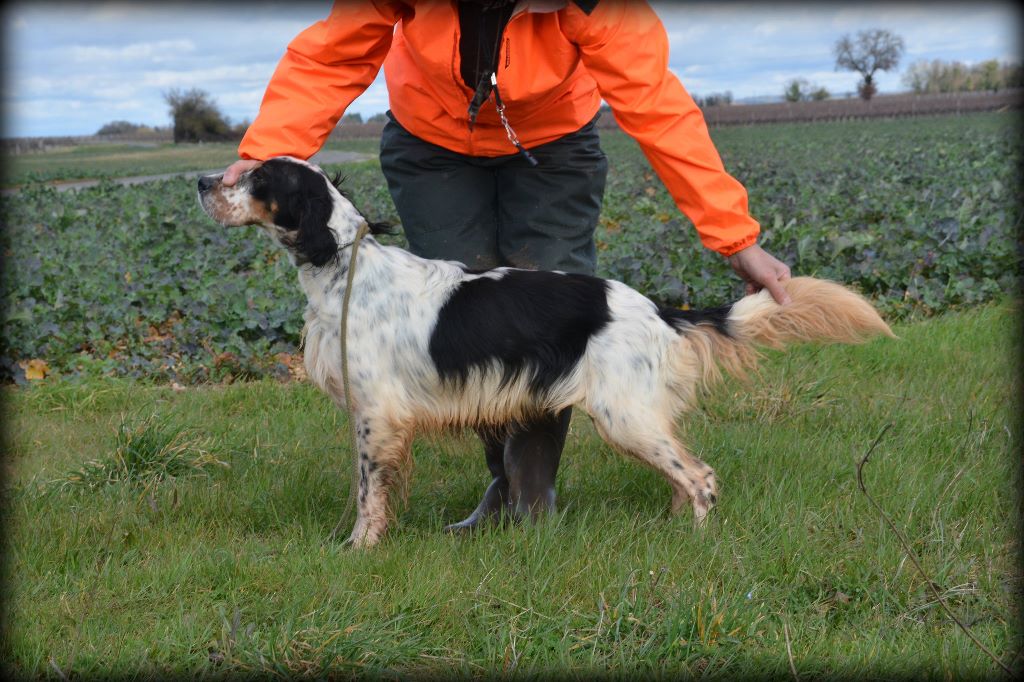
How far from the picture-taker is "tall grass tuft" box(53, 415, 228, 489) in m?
4.37

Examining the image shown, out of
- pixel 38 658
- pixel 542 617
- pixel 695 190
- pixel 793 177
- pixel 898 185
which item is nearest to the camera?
pixel 38 658

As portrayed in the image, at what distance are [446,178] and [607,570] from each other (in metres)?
1.86

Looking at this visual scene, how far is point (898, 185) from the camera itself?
13773 mm

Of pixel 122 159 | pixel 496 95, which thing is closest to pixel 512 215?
pixel 496 95

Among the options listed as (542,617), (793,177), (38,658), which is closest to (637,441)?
(542,617)

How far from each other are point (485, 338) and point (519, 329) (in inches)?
5.6

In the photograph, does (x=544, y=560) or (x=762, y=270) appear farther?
(x=762, y=270)

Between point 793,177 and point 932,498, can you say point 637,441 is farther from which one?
point 793,177

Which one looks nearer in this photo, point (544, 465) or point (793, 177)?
point (544, 465)

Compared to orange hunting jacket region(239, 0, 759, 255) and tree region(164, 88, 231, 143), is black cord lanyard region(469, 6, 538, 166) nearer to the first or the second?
orange hunting jacket region(239, 0, 759, 255)

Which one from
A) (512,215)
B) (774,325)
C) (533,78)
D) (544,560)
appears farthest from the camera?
(512,215)

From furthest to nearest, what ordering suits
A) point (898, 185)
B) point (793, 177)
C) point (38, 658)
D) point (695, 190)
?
point (793, 177)
point (898, 185)
point (695, 190)
point (38, 658)

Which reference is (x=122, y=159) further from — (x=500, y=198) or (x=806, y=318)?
(x=806, y=318)

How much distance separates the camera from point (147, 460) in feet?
14.7
